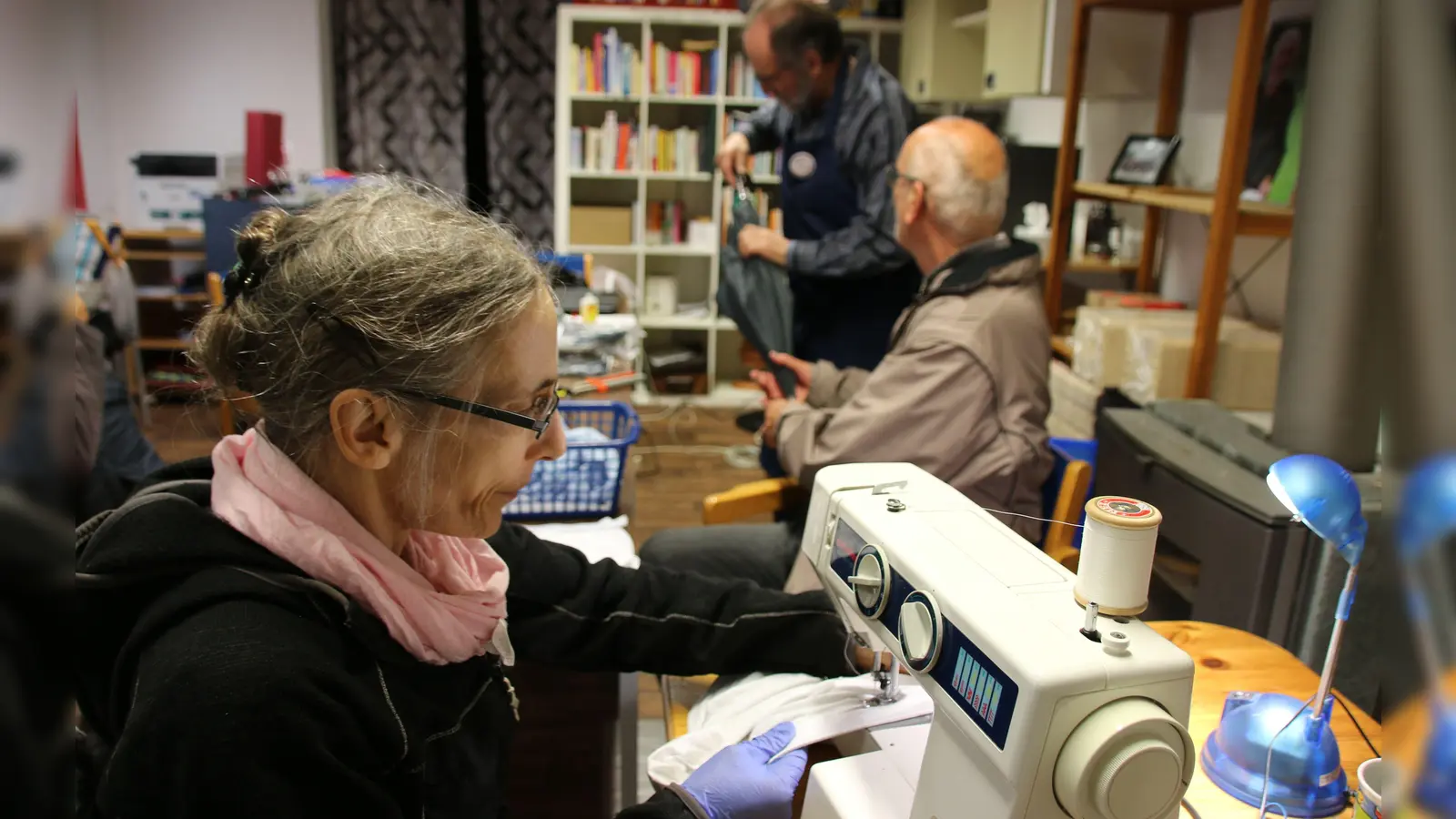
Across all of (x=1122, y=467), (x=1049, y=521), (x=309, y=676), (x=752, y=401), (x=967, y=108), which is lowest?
(x=752, y=401)

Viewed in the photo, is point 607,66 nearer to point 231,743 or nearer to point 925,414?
point 925,414

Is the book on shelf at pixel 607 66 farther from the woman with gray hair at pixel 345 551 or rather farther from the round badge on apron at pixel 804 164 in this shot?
the woman with gray hair at pixel 345 551

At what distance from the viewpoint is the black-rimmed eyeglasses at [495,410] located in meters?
0.84

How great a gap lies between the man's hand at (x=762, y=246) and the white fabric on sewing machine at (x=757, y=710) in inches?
53.2

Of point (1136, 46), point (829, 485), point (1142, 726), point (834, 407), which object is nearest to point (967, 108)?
point (1136, 46)

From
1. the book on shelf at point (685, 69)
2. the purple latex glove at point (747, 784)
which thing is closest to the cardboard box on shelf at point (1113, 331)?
the purple latex glove at point (747, 784)

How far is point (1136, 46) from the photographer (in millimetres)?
2791

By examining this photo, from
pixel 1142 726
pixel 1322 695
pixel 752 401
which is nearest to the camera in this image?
pixel 1142 726

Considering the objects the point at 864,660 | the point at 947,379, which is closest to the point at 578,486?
the point at 947,379

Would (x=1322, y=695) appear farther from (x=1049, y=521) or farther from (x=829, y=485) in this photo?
(x=829, y=485)

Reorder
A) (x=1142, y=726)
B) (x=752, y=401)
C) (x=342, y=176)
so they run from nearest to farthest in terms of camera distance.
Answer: (x=1142, y=726) → (x=342, y=176) → (x=752, y=401)

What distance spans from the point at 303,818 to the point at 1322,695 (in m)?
0.82

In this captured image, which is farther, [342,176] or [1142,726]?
[342,176]

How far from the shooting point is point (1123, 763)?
57 centimetres
